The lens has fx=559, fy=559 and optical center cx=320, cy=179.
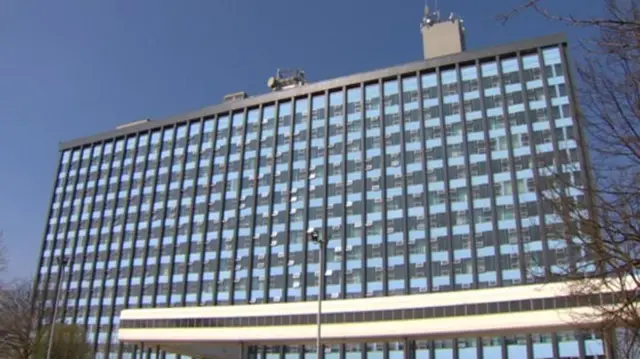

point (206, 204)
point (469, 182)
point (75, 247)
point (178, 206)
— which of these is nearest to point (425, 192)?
point (469, 182)

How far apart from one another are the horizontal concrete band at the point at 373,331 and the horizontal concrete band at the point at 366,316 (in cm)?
105

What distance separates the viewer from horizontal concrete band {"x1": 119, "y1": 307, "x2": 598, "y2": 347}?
41.3 m

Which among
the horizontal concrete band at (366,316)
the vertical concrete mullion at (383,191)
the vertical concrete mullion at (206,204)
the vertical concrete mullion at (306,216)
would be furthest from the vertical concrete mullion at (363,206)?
the vertical concrete mullion at (206,204)

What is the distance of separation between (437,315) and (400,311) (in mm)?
3121

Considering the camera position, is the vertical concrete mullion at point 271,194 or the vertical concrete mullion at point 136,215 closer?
the vertical concrete mullion at point 271,194

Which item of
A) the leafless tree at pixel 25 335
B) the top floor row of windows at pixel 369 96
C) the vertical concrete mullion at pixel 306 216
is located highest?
the top floor row of windows at pixel 369 96

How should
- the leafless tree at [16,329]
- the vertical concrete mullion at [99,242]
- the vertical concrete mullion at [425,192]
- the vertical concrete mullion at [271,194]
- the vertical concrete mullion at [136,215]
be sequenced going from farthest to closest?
the vertical concrete mullion at [99,242]
the vertical concrete mullion at [136,215]
the vertical concrete mullion at [271,194]
the vertical concrete mullion at [425,192]
the leafless tree at [16,329]

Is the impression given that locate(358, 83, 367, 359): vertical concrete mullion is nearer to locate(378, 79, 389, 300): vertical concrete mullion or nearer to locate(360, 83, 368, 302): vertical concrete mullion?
locate(360, 83, 368, 302): vertical concrete mullion

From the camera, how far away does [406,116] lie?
214 ft

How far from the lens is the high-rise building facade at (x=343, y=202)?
185 ft

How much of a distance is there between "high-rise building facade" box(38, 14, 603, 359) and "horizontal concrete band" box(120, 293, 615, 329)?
2826mm


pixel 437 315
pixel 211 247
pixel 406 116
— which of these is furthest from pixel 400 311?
pixel 211 247

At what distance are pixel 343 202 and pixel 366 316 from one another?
18705 mm

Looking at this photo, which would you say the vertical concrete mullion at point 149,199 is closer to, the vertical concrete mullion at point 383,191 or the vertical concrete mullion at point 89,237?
the vertical concrete mullion at point 89,237
